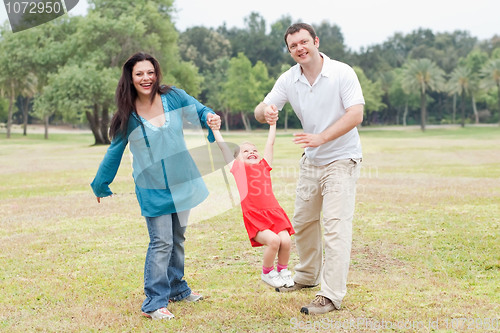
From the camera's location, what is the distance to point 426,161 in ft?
74.3

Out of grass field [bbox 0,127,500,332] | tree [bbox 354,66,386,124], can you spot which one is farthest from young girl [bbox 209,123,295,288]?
tree [bbox 354,66,386,124]

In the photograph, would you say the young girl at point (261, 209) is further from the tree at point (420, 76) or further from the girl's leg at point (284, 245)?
the tree at point (420, 76)

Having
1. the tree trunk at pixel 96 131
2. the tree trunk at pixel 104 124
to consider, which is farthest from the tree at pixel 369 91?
the tree trunk at pixel 96 131

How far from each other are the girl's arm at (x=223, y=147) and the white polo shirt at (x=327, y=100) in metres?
0.55

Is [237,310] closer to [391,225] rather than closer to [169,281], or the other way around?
[169,281]

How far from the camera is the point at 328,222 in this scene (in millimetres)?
4656

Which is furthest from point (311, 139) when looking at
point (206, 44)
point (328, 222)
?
point (206, 44)

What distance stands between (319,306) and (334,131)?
4.52ft

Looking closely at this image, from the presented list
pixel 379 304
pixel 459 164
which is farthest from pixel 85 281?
pixel 459 164

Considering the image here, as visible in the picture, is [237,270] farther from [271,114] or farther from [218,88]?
[218,88]

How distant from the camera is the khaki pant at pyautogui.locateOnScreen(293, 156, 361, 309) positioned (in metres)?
4.56

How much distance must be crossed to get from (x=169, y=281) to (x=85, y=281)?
Result: 1341mm

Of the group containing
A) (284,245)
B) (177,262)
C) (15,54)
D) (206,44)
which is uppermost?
(206,44)

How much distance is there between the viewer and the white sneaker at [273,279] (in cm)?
522
